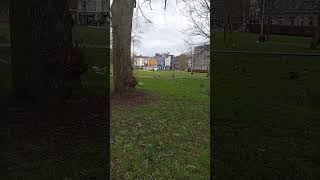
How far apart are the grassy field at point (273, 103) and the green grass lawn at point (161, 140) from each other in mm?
485

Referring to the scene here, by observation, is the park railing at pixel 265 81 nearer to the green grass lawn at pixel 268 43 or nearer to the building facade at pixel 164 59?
the green grass lawn at pixel 268 43

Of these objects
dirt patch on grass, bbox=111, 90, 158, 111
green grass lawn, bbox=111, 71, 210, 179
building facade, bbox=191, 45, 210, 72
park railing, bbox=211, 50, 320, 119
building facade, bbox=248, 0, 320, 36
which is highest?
building facade, bbox=248, 0, 320, 36

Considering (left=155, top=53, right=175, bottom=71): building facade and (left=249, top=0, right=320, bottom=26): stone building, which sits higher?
(left=249, top=0, right=320, bottom=26): stone building

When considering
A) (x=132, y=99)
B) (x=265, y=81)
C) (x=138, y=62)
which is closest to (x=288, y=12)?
(x=265, y=81)

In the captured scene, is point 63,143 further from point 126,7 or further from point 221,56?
point 126,7

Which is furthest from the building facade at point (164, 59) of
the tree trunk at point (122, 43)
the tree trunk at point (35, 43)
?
the tree trunk at point (35, 43)

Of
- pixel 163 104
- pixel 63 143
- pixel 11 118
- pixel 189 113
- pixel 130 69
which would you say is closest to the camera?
pixel 11 118

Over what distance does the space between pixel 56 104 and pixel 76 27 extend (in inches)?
25.0

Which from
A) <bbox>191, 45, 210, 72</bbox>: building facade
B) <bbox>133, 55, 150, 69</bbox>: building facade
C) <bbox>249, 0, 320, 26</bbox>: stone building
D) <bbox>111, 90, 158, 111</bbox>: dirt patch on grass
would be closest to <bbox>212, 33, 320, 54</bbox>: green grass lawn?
<bbox>249, 0, 320, 26</bbox>: stone building

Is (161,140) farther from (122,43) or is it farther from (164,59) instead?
(122,43)

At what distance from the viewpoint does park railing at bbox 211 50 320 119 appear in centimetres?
330

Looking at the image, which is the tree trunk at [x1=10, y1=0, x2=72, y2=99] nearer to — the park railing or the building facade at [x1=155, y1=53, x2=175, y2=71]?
the park railing

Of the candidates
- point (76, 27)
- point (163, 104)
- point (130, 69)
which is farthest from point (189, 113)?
point (76, 27)

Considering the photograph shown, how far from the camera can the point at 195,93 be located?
9.45m
